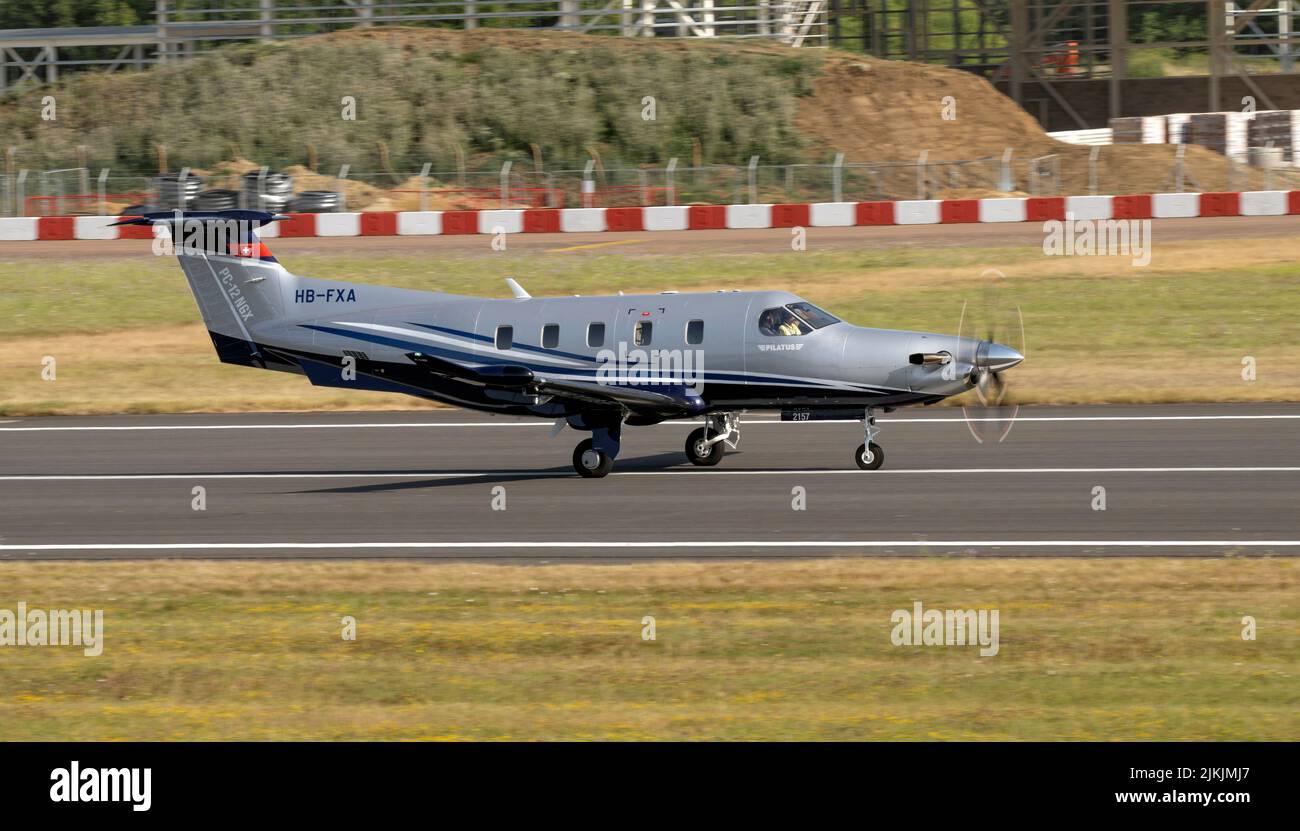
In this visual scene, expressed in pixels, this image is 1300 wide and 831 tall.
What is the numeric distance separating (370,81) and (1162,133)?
2811 cm

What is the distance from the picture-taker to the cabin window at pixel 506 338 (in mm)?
20422

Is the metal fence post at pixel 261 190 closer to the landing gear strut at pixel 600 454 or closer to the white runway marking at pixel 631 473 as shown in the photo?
the white runway marking at pixel 631 473

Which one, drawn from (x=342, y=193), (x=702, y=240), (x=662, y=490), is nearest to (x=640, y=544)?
(x=662, y=490)

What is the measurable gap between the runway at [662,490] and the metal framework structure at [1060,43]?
3701cm

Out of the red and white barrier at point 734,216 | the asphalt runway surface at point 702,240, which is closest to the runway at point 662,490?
the asphalt runway surface at point 702,240

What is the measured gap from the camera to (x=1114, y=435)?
2241 cm

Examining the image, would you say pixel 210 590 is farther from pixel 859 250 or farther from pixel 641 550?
pixel 859 250

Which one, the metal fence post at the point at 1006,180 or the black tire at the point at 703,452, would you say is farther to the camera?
the metal fence post at the point at 1006,180

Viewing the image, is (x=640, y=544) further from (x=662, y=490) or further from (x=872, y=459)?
(x=872, y=459)

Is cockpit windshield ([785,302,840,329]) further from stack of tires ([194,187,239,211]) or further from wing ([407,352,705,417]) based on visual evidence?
stack of tires ([194,187,239,211])

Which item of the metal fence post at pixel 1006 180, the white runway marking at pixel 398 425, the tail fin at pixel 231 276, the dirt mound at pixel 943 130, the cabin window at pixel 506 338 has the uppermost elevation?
the dirt mound at pixel 943 130

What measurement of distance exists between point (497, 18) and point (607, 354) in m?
44.4

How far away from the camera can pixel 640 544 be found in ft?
52.3

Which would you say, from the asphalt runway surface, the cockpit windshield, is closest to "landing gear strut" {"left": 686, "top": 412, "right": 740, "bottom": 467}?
the cockpit windshield
